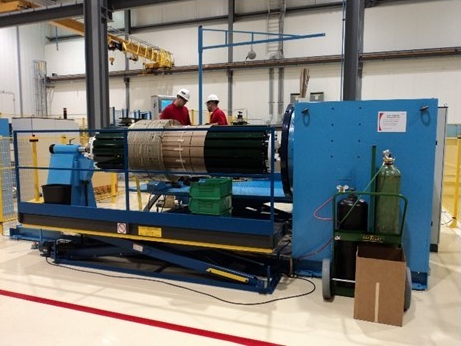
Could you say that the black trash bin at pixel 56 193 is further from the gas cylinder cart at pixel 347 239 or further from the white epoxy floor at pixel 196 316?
the gas cylinder cart at pixel 347 239

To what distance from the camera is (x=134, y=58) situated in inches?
538

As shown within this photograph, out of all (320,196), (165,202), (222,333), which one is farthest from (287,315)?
(165,202)

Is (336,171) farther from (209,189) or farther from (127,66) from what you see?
(127,66)

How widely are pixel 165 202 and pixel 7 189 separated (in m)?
2.64

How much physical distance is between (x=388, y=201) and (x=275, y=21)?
466 inches

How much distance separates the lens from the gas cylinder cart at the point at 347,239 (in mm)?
3241

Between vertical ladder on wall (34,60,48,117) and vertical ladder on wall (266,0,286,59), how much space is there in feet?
36.0

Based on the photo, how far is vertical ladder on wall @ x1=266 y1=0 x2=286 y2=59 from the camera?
1333 centimetres

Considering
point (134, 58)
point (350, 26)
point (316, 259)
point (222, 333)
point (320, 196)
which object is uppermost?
point (134, 58)

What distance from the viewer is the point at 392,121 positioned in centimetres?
347

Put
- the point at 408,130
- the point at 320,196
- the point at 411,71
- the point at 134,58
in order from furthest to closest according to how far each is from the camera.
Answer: the point at 134,58, the point at 411,71, the point at 320,196, the point at 408,130

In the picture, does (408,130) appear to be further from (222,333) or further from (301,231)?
(222,333)

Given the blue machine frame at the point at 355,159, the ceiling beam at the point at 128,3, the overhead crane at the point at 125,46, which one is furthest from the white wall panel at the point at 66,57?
the blue machine frame at the point at 355,159

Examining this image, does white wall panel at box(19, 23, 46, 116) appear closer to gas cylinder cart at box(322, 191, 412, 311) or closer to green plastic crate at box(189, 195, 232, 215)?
green plastic crate at box(189, 195, 232, 215)
